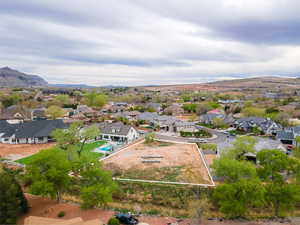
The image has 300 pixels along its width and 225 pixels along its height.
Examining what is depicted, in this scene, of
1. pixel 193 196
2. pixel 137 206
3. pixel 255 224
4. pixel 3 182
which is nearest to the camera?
pixel 3 182

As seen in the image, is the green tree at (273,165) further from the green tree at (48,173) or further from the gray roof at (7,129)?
the gray roof at (7,129)

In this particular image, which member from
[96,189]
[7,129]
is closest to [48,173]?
[96,189]

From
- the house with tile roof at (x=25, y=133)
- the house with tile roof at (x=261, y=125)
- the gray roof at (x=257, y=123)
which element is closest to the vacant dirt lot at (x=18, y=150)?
the house with tile roof at (x=25, y=133)

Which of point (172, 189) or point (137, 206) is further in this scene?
point (172, 189)

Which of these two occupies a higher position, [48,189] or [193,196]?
[48,189]

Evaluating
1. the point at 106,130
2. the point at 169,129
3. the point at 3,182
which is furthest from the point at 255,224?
the point at 169,129

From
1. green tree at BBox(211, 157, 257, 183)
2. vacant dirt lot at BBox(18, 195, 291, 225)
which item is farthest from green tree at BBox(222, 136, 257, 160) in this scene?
vacant dirt lot at BBox(18, 195, 291, 225)

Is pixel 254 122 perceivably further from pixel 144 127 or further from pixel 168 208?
pixel 168 208
